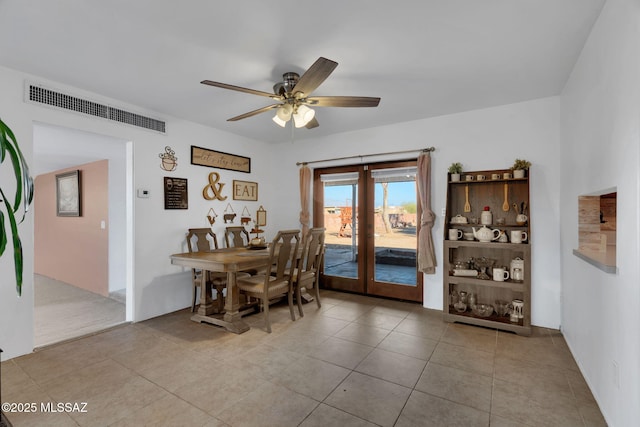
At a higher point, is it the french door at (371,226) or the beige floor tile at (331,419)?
the french door at (371,226)

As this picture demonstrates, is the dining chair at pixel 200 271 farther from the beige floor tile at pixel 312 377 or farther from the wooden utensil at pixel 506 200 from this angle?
the wooden utensil at pixel 506 200

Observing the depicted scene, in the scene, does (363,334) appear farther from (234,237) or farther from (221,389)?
(234,237)

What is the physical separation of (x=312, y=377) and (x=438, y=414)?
92 centimetres

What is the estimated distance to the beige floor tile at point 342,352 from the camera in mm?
2604

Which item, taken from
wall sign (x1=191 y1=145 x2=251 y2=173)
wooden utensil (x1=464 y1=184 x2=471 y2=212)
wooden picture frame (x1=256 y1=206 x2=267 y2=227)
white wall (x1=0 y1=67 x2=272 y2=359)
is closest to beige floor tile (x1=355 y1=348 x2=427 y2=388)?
wooden utensil (x1=464 y1=184 x2=471 y2=212)

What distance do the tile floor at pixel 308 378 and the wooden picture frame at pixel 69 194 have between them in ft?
10.3

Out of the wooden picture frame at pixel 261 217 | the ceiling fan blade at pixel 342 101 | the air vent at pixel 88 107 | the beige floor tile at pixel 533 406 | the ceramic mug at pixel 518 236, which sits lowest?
the beige floor tile at pixel 533 406

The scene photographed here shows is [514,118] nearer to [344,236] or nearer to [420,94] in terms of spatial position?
[420,94]

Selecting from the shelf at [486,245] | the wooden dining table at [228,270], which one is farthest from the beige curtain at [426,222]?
the wooden dining table at [228,270]

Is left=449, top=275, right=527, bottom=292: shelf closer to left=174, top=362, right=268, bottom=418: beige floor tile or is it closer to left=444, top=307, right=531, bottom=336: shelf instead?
left=444, top=307, right=531, bottom=336: shelf

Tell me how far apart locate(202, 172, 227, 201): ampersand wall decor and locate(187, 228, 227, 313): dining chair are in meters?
0.51

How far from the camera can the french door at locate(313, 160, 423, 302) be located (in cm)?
430

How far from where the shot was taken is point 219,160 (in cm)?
452

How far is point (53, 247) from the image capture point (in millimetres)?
5812
